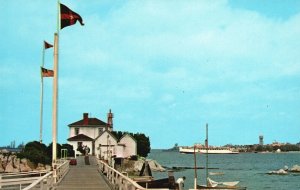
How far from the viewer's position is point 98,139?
96.1 m

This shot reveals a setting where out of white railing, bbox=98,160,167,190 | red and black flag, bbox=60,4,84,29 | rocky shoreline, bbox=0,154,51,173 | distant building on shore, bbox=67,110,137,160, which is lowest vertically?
rocky shoreline, bbox=0,154,51,173

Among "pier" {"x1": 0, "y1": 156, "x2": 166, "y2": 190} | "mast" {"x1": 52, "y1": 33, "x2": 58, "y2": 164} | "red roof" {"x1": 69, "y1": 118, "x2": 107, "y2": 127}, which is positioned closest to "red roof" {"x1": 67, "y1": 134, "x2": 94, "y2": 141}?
"red roof" {"x1": 69, "y1": 118, "x2": 107, "y2": 127}

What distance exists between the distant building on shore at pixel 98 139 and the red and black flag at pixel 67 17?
207 ft

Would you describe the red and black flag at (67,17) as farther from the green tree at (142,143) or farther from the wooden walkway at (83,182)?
the green tree at (142,143)

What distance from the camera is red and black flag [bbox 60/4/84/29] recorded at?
28391 mm

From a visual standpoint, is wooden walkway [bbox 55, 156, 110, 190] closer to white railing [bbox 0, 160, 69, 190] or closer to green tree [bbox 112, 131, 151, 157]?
white railing [bbox 0, 160, 69, 190]

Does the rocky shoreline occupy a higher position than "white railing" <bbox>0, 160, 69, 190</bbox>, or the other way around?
"white railing" <bbox>0, 160, 69, 190</bbox>

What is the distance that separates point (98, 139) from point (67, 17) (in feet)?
226

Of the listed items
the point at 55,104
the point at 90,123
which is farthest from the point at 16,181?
the point at 90,123

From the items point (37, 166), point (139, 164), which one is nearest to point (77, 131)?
point (139, 164)

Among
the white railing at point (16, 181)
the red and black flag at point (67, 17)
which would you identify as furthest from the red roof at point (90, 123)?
the white railing at point (16, 181)

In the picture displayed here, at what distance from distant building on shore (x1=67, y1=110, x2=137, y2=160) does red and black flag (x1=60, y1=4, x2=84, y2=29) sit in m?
63.2

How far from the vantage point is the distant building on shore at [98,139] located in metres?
95.6

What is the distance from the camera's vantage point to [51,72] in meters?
29.9
